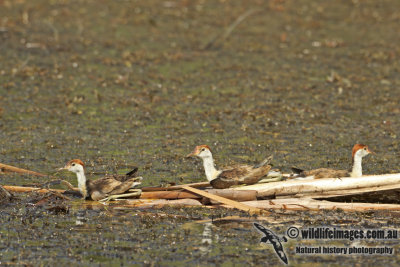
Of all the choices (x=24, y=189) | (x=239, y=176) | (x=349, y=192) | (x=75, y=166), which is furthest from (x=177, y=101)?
(x=349, y=192)

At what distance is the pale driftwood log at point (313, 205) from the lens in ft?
39.2

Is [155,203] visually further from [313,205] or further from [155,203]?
[313,205]

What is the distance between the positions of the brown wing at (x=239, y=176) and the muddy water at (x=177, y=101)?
90cm

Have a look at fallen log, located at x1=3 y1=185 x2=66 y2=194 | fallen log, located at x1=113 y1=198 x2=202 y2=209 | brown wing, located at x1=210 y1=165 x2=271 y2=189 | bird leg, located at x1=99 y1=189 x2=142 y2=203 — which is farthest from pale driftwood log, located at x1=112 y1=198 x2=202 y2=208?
fallen log, located at x1=3 y1=185 x2=66 y2=194

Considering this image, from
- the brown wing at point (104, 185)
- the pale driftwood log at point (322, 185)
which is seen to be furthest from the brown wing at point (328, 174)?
the brown wing at point (104, 185)

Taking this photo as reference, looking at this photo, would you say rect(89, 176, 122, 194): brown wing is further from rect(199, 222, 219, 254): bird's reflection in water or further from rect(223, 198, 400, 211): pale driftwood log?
rect(223, 198, 400, 211): pale driftwood log

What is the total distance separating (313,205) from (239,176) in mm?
1385

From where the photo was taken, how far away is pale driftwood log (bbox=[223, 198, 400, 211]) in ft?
39.2

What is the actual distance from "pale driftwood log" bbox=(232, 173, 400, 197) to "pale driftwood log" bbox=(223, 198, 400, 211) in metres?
0.26

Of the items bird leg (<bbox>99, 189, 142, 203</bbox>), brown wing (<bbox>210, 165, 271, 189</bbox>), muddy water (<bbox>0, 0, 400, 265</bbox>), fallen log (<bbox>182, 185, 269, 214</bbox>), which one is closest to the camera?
muddy water (<bbox>0, 0, 400, 265</bbox>)

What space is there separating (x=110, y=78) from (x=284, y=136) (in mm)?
6591

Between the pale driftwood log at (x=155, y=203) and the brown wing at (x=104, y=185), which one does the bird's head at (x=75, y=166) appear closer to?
the brown wing at (x=104, y=185)

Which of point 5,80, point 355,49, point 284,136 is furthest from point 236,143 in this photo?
point 355,49

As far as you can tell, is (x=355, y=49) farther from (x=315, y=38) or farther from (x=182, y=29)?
(x=182, y=29)
